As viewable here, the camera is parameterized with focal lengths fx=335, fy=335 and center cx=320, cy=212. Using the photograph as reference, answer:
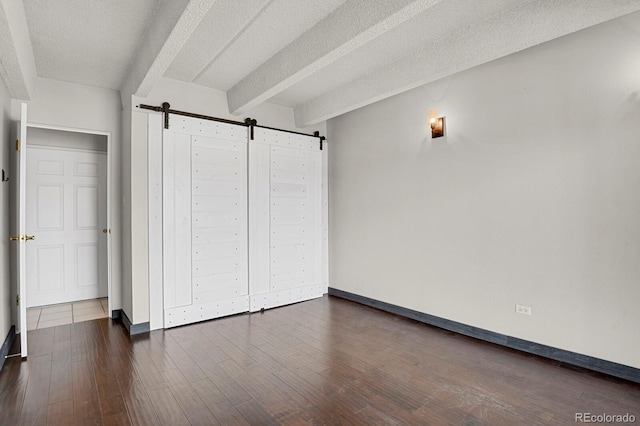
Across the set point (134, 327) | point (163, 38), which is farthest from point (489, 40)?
Answer: point (134, 327)

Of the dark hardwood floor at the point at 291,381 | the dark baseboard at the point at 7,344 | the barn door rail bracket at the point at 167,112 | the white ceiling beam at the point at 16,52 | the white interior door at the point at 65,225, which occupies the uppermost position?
the white ceiling beam at the point at 16,52

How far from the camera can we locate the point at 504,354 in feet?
10.1

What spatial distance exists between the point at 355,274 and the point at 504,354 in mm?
2208

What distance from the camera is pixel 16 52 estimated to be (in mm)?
2492

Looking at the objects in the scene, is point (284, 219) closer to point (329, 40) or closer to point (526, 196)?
point (329, 40)

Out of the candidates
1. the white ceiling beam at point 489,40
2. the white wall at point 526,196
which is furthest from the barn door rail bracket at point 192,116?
the white wall at point 526,196

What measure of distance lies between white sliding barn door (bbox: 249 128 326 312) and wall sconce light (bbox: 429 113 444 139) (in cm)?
186

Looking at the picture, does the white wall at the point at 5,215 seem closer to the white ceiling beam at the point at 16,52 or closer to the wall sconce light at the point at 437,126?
the white ceiling beam at the point at 16,52

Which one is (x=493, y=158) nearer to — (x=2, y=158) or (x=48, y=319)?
(x=2, y=158)

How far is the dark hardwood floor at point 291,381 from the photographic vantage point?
7.08 feet

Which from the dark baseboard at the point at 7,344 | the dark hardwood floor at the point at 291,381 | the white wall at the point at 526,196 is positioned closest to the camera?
the dark hardwood floor at the point at 291,381

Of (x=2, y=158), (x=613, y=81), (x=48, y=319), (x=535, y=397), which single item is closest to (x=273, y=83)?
(x=2, y=158)

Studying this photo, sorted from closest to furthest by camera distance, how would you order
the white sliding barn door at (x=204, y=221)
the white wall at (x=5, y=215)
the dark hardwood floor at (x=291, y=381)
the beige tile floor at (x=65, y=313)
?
the dark hardwood floor at (x=291, y=381) < the white wall at (x=5, y=215) < the white sliding barn door at (x=204, y=221) < the beige tile floor at (x=65, y=313)

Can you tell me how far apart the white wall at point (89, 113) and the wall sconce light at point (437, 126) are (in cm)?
373
